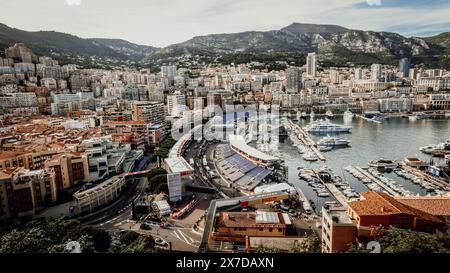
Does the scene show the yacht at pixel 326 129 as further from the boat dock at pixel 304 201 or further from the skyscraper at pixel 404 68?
the skyscraper at pixel 404 68

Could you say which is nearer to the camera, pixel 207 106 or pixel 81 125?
pixel 81 125

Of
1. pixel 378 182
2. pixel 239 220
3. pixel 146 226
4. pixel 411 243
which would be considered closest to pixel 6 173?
pixel 146 226

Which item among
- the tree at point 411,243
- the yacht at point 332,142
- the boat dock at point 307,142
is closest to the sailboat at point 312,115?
the boat dock at point 307,142

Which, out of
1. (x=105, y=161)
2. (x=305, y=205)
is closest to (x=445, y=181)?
(x=305, y=205)

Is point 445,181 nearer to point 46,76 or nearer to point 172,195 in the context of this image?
point 172,195

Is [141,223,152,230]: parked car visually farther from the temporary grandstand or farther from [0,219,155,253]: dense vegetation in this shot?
the temporary grandstand

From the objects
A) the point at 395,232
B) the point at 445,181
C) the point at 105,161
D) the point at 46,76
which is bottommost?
the point at 445,181

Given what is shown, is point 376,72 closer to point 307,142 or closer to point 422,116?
point 422,116
